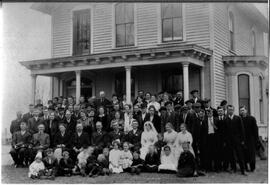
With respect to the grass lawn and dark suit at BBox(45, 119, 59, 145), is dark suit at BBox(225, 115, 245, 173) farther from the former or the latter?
dark suit at BBox(45, 119, 59, 145)

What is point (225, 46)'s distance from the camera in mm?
12461

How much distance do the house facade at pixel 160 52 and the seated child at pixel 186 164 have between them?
321 cm

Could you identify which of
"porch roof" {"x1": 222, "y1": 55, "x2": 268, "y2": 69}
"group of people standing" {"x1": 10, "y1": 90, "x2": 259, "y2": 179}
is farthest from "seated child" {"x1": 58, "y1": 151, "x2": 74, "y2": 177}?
"porch roof" {"x1": 222, "y1": 55, "x2": 268, "y2": 69}

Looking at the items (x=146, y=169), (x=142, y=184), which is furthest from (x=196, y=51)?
(x=142, y=184)

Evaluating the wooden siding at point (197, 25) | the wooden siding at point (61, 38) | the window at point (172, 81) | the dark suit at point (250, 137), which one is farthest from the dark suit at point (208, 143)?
the wooden siding at point (61, 38)

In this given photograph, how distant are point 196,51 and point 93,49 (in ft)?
12.9

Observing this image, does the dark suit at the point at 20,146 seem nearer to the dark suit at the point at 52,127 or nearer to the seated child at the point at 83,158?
the dark suit at the point at 52,127

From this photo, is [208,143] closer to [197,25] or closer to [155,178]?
[155,178]

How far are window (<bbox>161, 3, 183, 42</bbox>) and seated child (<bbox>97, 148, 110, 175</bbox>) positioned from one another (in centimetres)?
515

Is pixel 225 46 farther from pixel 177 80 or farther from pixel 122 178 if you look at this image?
pixel 122 178

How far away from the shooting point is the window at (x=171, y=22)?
1212 centimetres

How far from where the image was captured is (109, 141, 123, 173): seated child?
8.28 m

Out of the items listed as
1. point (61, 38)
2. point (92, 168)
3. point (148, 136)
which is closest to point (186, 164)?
point (148, 136)

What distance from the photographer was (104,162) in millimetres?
8273
